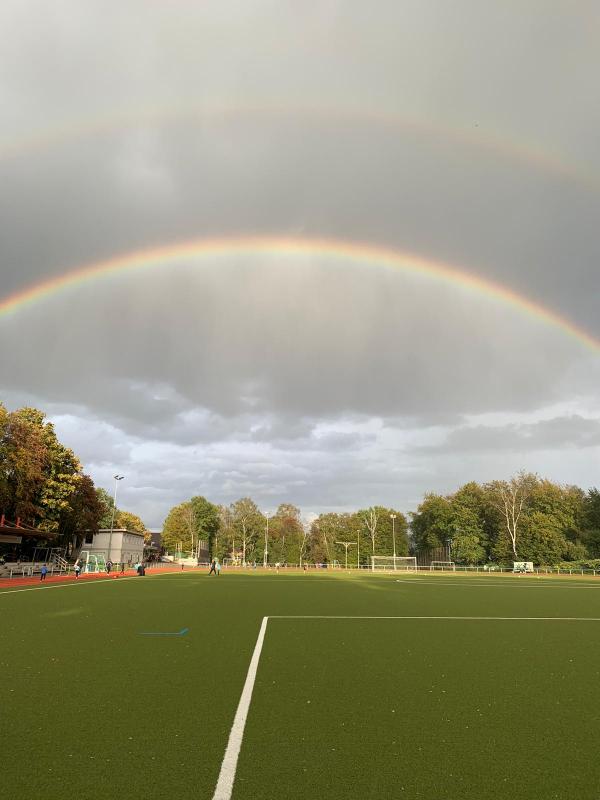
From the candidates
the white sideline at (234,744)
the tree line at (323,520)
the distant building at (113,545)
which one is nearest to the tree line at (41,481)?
the tree line at (323,520)

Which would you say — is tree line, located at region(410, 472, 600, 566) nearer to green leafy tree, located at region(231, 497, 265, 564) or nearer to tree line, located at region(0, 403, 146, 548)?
green leafy tree, located at region(231, 497, 265, 564)

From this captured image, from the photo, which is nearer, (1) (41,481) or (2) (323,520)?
(1) (41,481)

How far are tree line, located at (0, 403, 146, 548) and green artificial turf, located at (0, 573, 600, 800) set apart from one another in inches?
1415

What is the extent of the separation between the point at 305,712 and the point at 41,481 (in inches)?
1982

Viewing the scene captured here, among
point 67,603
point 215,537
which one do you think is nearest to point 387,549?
point 215,537

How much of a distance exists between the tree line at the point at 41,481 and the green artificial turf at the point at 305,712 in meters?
35.9

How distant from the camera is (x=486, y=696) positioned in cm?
770

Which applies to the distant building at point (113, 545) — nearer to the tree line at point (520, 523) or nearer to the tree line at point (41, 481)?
the tree line at point (41, 481)

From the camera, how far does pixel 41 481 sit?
167 ft

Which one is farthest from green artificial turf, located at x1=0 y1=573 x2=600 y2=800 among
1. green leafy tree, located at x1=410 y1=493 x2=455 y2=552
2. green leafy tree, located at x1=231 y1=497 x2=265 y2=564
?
green leafy tree, located at x1=231 y1=497 x2=265 y2=564

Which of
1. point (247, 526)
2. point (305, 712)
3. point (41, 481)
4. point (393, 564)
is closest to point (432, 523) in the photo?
point (393, 564)

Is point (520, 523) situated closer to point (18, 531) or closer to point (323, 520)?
point (323, 520)

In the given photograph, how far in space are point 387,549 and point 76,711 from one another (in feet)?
377

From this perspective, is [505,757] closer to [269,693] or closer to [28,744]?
[269,693]
